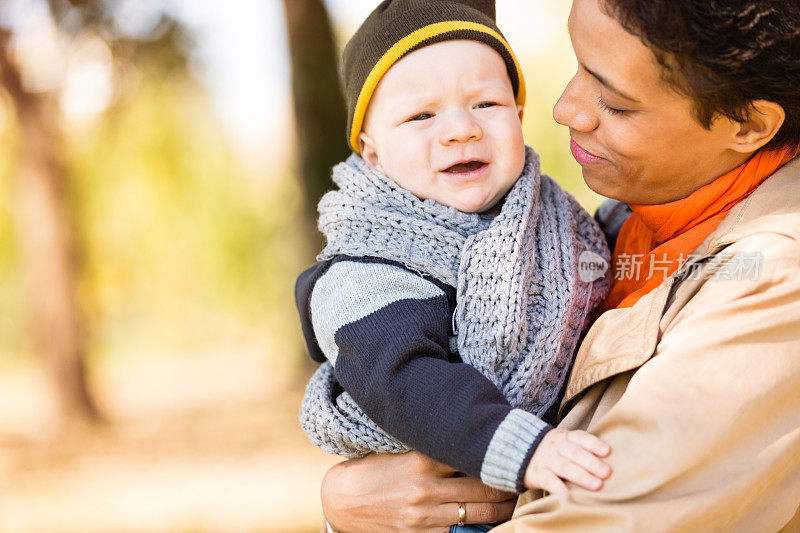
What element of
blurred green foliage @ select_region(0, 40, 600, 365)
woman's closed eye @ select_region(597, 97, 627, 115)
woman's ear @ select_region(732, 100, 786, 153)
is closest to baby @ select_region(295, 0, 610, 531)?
woman's closed eye @ select_region(597, 97, 627, 115)

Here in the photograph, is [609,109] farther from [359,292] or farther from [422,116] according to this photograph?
[359,292]

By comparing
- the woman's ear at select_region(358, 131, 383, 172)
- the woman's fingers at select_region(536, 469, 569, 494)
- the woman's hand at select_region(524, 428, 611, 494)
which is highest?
the woman's ear at select_region(358, 131, 383, 172)

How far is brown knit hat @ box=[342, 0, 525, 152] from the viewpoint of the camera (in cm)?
193

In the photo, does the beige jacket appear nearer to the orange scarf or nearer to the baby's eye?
the orange scarf

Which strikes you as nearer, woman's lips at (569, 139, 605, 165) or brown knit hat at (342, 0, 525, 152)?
woman's lips at (569, 139, 605, 165)

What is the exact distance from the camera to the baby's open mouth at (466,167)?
1920 mm

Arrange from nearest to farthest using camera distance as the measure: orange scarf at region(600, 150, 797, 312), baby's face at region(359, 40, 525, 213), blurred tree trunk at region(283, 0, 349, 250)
→ orange scarf at region(600, 150, 797, 312), baby's face at region(359, 40, 525, 213), blurred tree trunk at region(283, 0, 349, 250)

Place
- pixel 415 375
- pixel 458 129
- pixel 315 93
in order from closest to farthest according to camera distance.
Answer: pixel 415 375
pixel 458 129
pixel 315 93

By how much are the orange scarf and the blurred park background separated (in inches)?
41.2

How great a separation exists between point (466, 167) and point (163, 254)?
527 inches

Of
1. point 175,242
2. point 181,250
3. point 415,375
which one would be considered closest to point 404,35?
point 415,375

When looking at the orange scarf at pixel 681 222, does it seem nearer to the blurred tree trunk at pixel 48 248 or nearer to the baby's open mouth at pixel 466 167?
the baby's open mouth at pixel 466 167

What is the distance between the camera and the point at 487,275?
66.9 inches

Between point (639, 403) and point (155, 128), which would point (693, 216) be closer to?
point (639, 403)
